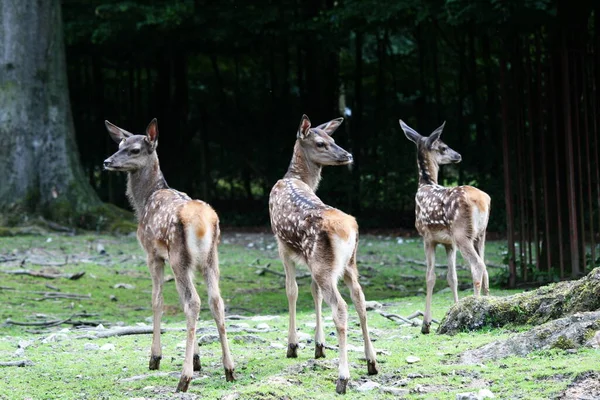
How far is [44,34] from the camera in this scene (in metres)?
17.1

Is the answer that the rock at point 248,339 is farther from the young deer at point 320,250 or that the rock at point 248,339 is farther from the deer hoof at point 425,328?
the deer hoof at point 425,328

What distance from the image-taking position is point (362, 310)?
6484 millimetres

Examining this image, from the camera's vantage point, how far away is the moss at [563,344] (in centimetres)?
620

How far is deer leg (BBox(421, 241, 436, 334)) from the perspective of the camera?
26.5ft

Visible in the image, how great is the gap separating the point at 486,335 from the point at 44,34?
40.1 feet

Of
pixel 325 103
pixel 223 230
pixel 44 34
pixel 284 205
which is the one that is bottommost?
pixel 223 230

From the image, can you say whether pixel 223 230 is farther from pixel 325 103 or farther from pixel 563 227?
pixel 563 227

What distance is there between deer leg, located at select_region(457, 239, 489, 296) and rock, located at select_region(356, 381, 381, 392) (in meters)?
2.32

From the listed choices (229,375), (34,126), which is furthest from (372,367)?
(34,126)

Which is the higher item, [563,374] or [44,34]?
[44,34]

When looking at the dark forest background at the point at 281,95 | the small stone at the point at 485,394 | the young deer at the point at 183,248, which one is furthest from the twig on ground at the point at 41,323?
the dark forest background at the point at 281,95

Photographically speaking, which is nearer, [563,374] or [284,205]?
[563,374]

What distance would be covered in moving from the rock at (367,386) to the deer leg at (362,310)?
26 centimetres

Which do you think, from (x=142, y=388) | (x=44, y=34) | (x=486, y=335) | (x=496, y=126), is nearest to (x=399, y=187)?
(x=496, y=126)
